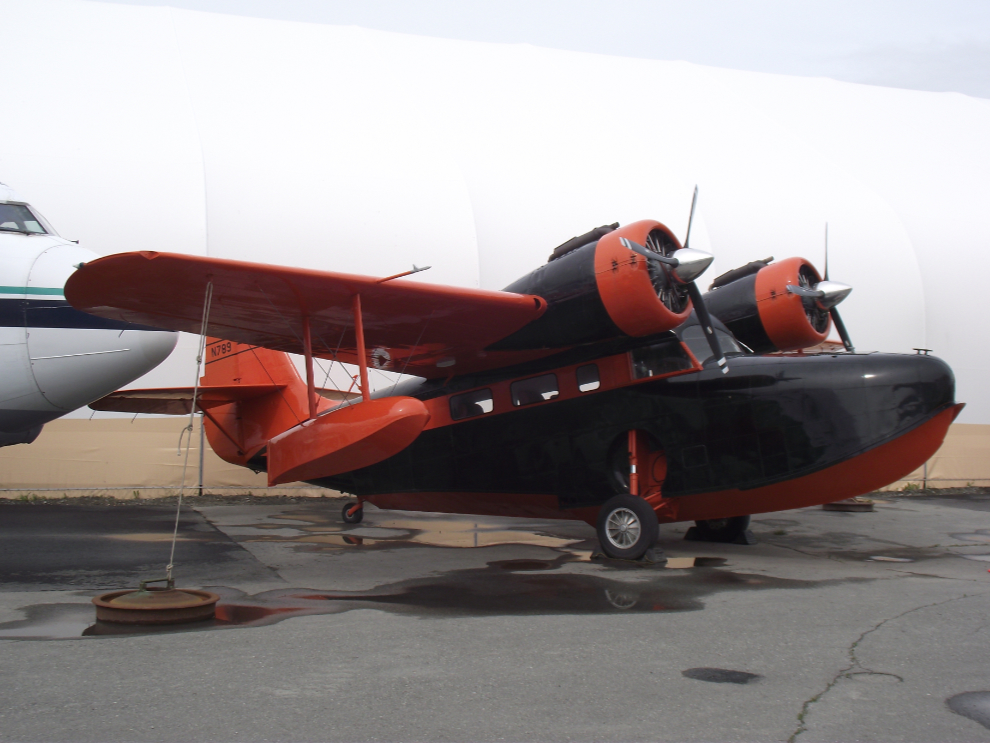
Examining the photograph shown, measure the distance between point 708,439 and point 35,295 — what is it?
821 centimetres

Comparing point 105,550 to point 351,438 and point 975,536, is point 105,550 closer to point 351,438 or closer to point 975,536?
point 351,438

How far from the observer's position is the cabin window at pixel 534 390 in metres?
10.5

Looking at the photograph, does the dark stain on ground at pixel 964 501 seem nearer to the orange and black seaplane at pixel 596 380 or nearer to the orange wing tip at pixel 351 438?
the orange and black seaplane at pixel 596 380

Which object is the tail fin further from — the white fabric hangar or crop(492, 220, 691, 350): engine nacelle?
crop(492, 220, 691, 350): engine nacelle

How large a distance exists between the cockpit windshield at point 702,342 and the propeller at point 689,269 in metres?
0.22

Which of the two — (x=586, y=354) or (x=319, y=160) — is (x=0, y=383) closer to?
(x=586, y=354)

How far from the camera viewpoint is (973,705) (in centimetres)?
417

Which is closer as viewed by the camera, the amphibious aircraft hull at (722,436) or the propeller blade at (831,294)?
the amphibious aircraft hull at (722,436)

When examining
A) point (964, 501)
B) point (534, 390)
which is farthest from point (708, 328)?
point (964, 501)

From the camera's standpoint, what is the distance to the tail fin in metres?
13.1

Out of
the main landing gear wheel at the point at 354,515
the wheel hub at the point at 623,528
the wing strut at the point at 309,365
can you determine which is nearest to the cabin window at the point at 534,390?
the wheel hub at the point at 623,528

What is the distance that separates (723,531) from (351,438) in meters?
6.02

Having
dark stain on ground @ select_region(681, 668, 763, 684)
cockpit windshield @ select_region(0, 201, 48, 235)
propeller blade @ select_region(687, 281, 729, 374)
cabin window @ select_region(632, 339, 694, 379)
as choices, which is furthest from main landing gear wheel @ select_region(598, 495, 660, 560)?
cockpit windshield @ select_region(0, 201, 48, 235)

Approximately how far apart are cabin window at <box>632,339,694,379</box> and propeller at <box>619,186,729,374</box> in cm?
36
